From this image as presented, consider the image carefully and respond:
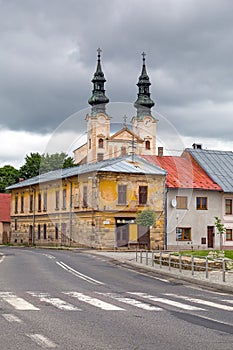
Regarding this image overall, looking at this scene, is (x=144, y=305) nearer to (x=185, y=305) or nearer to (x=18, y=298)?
(x=185, y=305)

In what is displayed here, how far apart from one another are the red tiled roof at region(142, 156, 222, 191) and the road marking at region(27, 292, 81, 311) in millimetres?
38455

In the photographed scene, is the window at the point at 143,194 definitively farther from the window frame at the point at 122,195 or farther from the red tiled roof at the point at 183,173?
the red tiled roof at the point at 183,173

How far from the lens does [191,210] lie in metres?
55.0

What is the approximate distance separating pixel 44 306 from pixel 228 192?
44164mm

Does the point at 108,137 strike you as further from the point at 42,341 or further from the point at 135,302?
the point at 42,341

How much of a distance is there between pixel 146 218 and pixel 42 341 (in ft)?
136

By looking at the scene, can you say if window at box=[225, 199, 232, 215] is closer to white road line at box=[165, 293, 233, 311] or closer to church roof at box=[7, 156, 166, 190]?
church roof at box=[7, 156, 166, 190]

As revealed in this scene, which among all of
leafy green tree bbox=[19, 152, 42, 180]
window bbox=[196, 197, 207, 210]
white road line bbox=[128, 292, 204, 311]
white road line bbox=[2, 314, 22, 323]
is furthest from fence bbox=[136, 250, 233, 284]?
leafy green tree bbox=[19, 152, 42, 180]

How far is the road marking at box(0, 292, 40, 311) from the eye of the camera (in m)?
13.2

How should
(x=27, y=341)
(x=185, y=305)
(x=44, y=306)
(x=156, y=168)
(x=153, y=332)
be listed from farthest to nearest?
(x=156, y=168) < (x=185, y=305) < (x=44, y=306) < (x=153, y=332) < (x=27, y=341)

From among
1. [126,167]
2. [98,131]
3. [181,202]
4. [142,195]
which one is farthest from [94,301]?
[98,131]

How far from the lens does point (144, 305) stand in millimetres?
14445

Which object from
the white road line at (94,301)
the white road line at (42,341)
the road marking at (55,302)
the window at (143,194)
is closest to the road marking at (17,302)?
the road marking at (55,302)

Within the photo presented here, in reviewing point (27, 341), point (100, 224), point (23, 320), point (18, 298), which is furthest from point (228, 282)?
point (100, 224)
